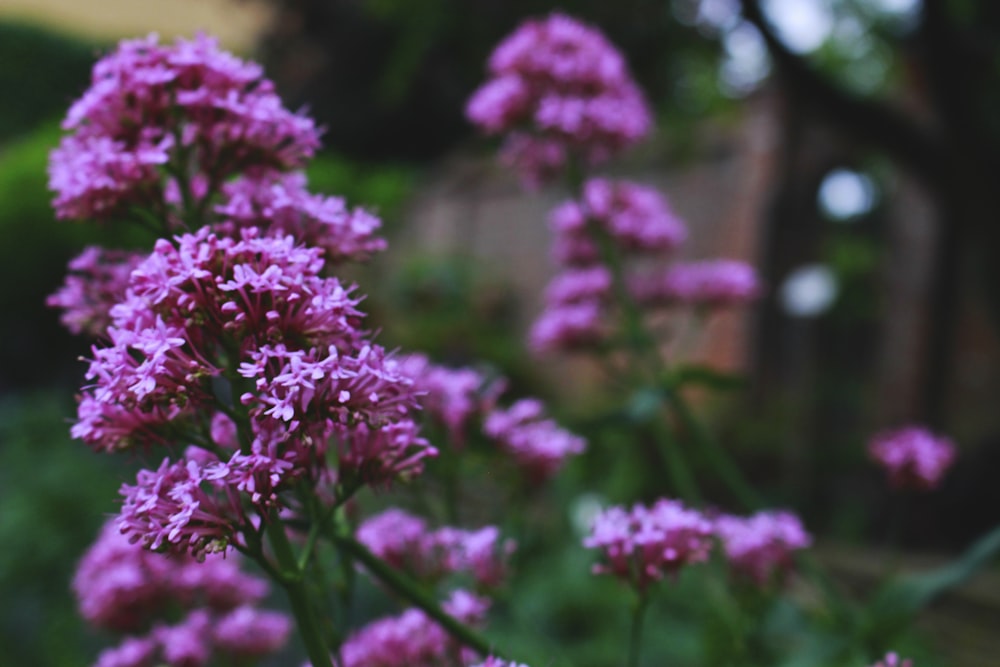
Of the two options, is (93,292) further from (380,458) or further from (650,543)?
(650,543)

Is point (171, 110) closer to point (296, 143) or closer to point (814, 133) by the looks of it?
point (296, 143)

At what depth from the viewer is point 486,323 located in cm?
750

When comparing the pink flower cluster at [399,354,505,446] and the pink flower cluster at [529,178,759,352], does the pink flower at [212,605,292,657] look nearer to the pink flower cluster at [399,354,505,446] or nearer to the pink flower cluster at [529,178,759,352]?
the pink flower cluster at [399,354,505,446]

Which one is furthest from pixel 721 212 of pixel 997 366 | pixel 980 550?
pixel 980 550

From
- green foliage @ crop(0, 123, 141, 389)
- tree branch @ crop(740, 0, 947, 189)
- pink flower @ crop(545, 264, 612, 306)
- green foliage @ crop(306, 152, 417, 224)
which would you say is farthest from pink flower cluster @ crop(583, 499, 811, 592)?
green foliage @ crop(0, 123, 141, 389)

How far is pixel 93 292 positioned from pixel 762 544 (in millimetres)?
806

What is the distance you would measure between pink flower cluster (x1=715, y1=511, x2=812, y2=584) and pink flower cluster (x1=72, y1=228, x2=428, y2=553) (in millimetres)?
627

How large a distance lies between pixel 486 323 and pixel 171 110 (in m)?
6.64

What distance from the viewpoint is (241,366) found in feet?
1.95

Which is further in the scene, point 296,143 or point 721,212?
point 721,212

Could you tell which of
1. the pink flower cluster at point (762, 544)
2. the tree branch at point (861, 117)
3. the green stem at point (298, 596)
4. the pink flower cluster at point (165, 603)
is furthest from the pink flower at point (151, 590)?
the tree branch at point (861, 117)

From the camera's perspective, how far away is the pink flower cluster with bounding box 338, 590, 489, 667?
33.4 inches

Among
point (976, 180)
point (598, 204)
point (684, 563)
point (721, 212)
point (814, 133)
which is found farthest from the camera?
point (721, 212)

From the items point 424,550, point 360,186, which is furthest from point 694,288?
point 360,186
